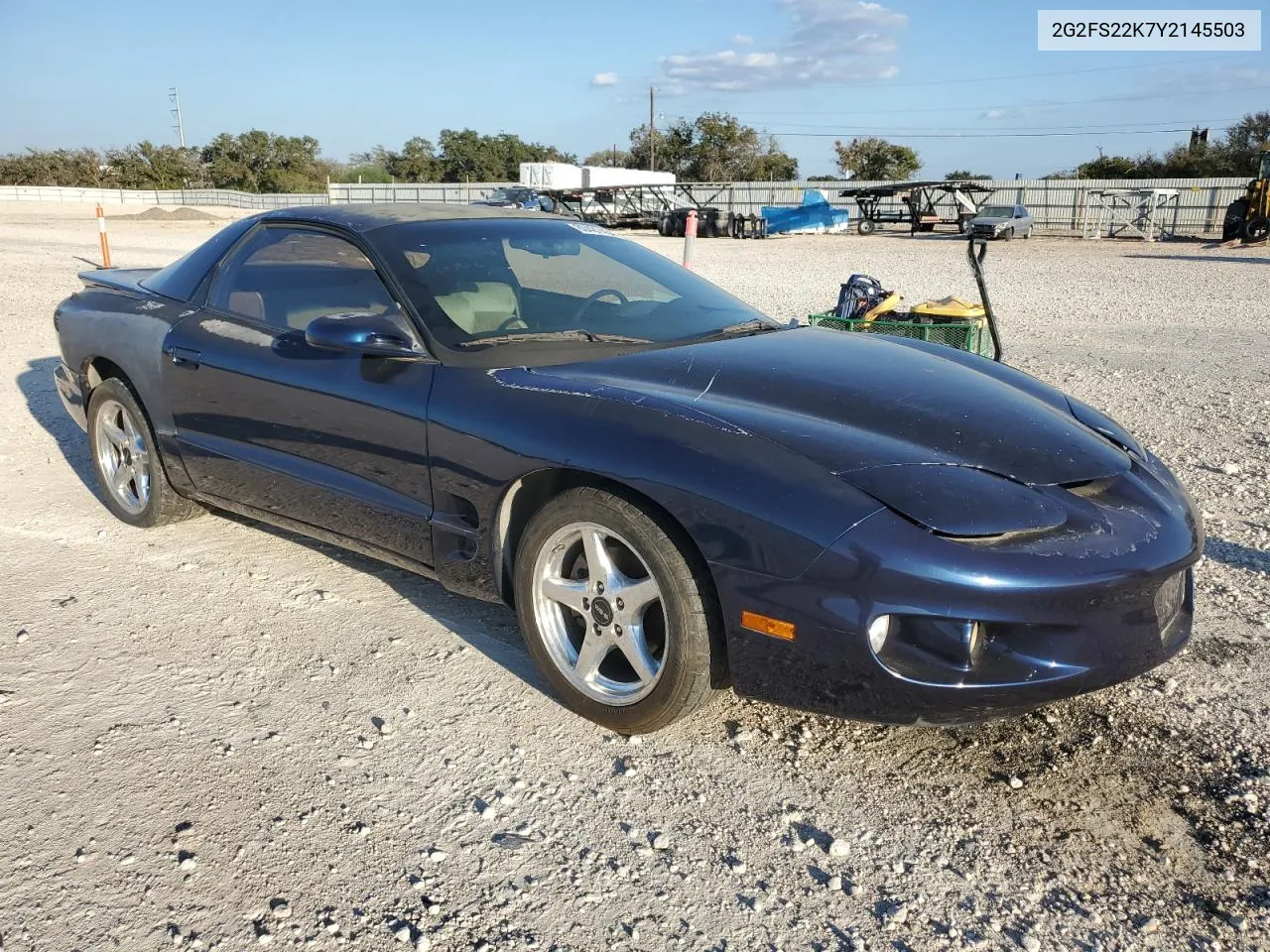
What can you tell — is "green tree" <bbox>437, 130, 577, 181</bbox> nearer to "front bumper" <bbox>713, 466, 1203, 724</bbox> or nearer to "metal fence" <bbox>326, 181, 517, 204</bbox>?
"metal fence" <bbox>326, 181, 517, 204</bbox>

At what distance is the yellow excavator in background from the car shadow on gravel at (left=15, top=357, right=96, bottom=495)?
26953 millimetres

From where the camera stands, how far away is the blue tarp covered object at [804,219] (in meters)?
35.0

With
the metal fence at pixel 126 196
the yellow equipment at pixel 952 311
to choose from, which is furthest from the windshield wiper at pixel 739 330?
the metal fence at pixel 126 196

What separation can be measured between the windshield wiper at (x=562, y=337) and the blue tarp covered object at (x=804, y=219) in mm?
32680

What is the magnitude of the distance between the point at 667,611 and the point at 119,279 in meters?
3.66

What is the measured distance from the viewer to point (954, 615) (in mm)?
2246

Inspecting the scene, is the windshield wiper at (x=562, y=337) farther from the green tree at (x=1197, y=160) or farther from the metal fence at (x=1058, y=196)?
the green tree at (x=1197, y=160)

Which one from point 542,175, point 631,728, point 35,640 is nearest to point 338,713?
point 631,728

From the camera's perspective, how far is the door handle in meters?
3.95

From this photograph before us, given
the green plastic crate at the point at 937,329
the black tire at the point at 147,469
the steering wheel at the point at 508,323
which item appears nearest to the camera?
the steering wheel at the point at 508,323

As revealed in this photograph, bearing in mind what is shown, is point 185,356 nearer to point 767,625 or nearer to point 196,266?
point 196,266

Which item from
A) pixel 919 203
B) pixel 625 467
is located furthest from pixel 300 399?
pixel 919 203

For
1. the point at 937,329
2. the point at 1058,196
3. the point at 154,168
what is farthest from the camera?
the point at 154,168

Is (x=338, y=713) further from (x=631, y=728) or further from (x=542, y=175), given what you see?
(x=542, y=175)
